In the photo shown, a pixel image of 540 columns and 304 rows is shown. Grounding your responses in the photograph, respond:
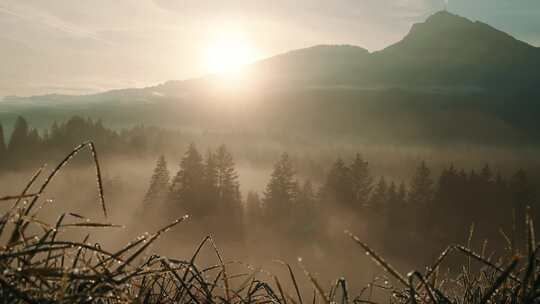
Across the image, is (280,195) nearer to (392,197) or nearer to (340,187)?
(340,187)

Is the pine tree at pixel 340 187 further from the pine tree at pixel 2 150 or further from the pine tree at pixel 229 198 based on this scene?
the pine tree at pixel 2 150

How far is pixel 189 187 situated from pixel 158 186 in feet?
13.3

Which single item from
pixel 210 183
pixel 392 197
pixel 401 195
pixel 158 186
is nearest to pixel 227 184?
pixel 210 183

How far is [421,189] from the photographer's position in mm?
72312

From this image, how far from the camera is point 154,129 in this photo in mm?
134250

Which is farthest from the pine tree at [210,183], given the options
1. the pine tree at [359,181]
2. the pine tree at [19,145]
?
the pine tree at [19,145]

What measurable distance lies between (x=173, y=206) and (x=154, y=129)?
71689 mm

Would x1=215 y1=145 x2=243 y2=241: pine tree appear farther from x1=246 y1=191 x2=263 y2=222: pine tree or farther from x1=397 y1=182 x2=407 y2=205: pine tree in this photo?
x1=397 y1=182 x2=407 y2=205: pine tree

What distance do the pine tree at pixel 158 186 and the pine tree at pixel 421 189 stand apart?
3059 centimetres

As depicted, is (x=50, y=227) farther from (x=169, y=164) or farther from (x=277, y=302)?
(x=169, y=164)

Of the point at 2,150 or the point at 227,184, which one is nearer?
the point at 227,184

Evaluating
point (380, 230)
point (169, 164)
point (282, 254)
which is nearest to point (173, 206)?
point (282, 254)

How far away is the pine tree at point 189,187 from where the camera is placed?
64.9 meters

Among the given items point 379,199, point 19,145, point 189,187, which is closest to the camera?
point 189,187
